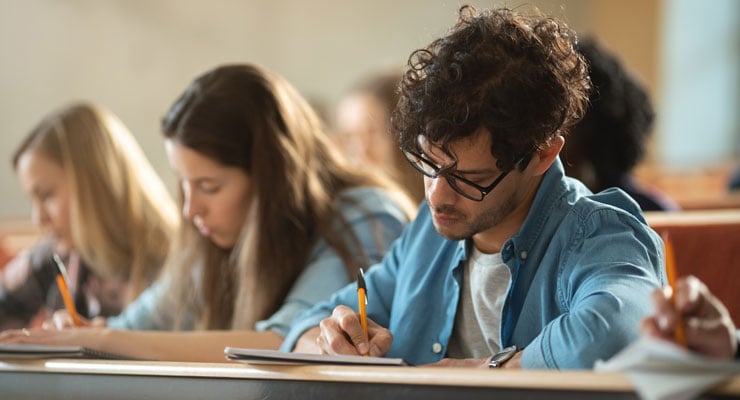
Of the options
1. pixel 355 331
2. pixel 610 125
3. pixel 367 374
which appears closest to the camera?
pixel 367 374

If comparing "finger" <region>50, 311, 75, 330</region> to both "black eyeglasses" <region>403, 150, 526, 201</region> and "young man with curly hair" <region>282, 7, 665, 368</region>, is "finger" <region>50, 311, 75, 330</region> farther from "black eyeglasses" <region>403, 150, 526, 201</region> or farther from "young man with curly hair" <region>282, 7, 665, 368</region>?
"black eyeglasses" <region>403, 150, 526, 201</region>

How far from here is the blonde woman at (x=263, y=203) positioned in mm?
2094

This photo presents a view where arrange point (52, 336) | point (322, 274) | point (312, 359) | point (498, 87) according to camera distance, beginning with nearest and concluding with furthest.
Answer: point (312, 359) → point (498, 87) → point (52, 336) → point (322, 274)

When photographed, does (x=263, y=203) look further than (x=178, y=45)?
No

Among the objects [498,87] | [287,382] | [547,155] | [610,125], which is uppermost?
[498,87]

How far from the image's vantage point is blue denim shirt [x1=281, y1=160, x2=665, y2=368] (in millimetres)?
1250

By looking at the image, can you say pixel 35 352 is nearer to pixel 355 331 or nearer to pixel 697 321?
pixel 355 331

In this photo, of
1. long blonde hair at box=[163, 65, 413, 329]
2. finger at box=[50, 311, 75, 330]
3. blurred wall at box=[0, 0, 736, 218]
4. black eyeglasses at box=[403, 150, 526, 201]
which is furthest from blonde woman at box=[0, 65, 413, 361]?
blurred wall at box=[0, 0, 736, 218]

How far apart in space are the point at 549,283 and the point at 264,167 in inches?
33.3

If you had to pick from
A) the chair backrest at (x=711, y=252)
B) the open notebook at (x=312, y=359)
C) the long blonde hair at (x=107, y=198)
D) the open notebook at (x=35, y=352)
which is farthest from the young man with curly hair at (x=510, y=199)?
the long blonde hair at (x=107, y=198)

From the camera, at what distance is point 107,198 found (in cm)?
266

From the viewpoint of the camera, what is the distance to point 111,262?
104 inches

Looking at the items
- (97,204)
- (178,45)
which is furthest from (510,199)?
(178,45)

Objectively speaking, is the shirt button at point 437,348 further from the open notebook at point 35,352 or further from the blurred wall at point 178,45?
the blurred wall at point 178,45
